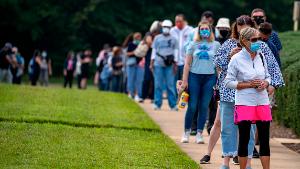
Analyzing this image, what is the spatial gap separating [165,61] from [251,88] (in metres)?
10.8

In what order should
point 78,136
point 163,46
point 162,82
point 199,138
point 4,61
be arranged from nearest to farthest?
point 78,136, point 199,138, point 163,46, point 162,82, point 4,61

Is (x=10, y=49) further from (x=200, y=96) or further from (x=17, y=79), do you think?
(x=200, y=96)

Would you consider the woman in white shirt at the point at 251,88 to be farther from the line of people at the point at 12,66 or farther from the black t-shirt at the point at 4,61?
the black t-shirt at the point at 4,61

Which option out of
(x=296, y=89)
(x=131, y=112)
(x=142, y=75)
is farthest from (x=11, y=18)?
(x=296, y=89)

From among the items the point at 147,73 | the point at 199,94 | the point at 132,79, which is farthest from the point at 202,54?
the point at 132,79

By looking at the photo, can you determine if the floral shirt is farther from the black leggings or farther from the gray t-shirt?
the gray t-shirt

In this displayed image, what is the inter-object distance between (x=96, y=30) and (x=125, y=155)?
45123 millimetres

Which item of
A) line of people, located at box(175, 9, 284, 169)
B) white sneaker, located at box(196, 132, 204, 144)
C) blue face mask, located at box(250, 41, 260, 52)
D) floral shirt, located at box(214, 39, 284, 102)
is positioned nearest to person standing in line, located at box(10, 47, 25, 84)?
white sneaker, located at box(196, 132, 204, 144)

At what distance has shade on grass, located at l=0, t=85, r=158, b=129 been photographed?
17.7 meters

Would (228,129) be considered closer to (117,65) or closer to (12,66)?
(117,65)

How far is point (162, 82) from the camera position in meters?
23.1

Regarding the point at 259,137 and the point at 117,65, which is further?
the point at 117,65

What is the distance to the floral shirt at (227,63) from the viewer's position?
39.5 ft

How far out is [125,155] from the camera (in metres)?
13.2
